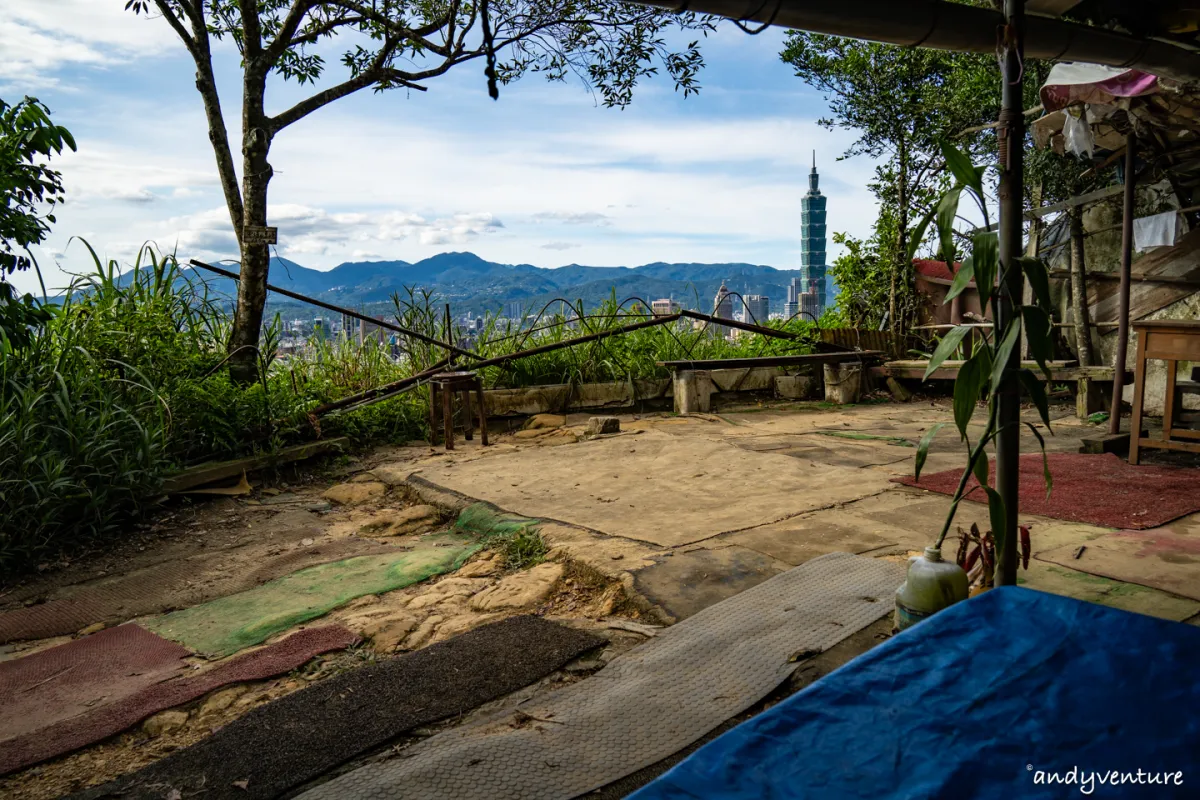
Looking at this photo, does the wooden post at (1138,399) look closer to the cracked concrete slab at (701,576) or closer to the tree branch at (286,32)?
the cracked concrete slab at (701,576)

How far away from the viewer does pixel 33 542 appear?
3.31 meters

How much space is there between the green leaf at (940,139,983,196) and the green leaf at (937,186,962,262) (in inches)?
1.1

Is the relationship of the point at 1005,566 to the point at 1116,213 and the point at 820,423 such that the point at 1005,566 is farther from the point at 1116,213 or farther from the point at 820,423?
the point at 1116,213

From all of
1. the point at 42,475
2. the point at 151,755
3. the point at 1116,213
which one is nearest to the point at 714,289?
the point at 1116,213

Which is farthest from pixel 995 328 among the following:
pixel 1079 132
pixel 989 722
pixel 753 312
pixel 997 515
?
pixel 753 312

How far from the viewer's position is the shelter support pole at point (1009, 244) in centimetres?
191

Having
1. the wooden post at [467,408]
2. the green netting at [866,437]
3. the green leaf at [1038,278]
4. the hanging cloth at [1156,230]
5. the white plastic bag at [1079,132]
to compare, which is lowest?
the green netting at [866,437]

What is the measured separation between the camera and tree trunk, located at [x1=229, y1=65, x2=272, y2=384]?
5.33 m

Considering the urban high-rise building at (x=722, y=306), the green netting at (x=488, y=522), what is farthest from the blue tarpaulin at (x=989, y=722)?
the urban high-rise building at (x=722, y=306)

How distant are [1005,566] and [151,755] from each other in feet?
7.02

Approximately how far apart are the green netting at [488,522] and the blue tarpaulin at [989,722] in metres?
2.06

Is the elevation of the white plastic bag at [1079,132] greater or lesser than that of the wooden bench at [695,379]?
greater

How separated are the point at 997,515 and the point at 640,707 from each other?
968 millimetres

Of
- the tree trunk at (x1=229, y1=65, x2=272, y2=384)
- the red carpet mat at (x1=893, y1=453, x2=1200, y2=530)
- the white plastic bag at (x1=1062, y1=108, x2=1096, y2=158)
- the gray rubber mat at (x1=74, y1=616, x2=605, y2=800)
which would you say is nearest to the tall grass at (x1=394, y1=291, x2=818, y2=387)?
the tree trunk at (x1=229, y1=65, x2=272, y2=384)
